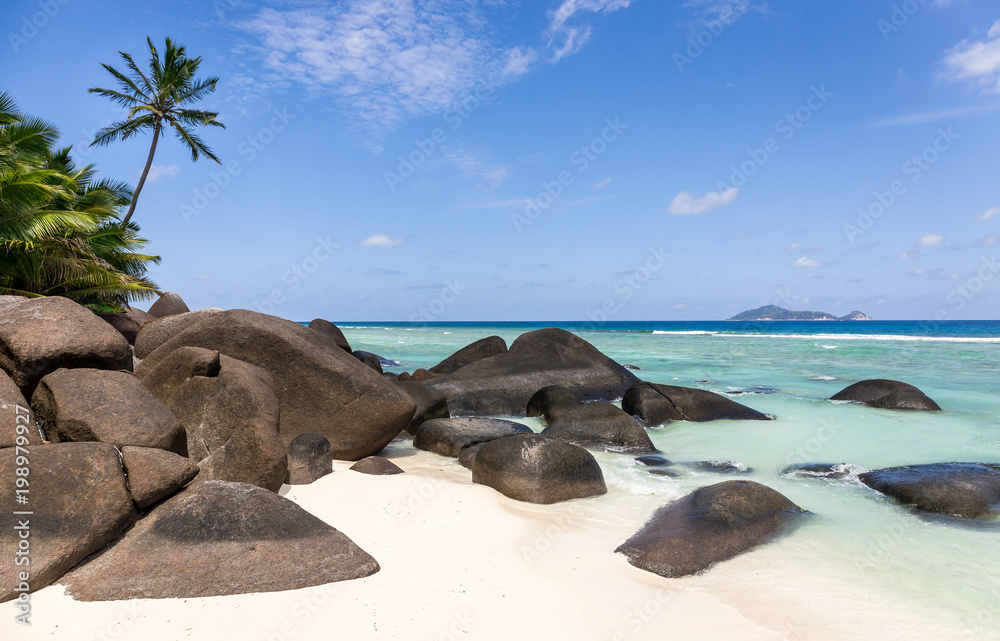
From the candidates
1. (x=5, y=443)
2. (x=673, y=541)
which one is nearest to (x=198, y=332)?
(x=5, y=443)

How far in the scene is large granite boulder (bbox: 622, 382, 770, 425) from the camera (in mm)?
10211

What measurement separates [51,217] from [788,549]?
1412 cm

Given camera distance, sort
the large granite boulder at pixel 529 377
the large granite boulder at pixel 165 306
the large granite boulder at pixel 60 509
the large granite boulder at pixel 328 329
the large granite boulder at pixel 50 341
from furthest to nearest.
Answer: the large granite boulder at pixel 165 306 → the large granite boulder at pixel 328 329 → the large granite boulder at pixel 529 377 → the large granite boulder at pixel 50 341 → the large granite boulder at pixel 60 509

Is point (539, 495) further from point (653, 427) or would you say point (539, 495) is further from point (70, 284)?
point (70, 284)

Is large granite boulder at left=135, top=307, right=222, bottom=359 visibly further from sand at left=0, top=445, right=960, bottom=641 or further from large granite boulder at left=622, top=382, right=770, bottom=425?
large granite boulder at left=622, top=382, right=770, bottom=425

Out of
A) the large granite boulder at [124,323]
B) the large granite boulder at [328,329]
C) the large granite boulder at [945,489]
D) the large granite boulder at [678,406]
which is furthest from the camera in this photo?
the large granite boulder at [124,323]

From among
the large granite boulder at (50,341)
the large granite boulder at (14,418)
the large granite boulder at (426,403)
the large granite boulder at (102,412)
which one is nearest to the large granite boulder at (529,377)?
the large granite boulder at (426,403)

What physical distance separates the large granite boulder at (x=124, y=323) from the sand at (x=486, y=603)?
1337 centimetres

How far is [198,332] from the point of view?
6719mm

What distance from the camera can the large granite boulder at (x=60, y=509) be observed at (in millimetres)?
3455

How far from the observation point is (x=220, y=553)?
3662 millimetres

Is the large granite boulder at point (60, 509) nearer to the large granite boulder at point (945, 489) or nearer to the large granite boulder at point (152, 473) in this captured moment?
the large granite boulder at point (152, 473)

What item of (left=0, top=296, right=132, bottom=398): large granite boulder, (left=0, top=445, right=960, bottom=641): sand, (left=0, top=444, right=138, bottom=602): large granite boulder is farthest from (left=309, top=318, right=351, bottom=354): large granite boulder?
(left=0, top=444, right=138, bottom=602): large granite boulder

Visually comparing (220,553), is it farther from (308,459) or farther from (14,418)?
(308,459)
